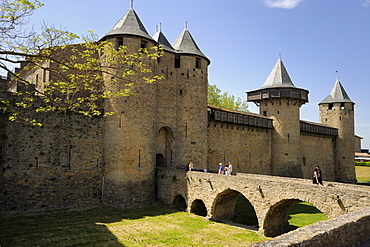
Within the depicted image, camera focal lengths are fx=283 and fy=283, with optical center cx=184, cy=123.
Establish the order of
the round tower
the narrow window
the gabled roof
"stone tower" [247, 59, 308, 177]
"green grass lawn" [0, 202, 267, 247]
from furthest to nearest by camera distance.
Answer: "stone tower" [247, 59, 308, 177], the narrow window, the gabled roof, the round tower, "green grass lawn" [0, 202, 267, 247]

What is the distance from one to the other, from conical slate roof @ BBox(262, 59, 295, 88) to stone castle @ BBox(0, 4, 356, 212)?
11cm

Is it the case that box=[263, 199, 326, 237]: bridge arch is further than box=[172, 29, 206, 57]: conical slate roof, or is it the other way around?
box=[172, 29, 206, 57]: conical slate roof

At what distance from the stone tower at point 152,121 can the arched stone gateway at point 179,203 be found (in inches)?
54.6

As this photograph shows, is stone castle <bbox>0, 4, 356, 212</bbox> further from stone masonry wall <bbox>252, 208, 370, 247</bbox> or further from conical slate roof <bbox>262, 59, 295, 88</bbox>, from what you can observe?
stone masonry wall <bbox>252, 208, 370, 247</bbox>

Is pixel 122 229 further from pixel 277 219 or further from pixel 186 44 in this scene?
pixel 186 44

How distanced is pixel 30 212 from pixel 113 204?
4036mm

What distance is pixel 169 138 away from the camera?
19438 mm

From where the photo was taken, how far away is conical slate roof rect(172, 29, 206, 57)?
65.9 feet

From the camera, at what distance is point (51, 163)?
1460 cm

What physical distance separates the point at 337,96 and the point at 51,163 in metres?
31.7

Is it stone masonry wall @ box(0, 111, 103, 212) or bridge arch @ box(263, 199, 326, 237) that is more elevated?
stone masonry wall @ box(0, 111, 103, 212)

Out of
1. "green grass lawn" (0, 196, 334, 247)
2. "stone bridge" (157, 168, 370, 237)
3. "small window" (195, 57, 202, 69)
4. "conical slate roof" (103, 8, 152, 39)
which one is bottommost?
"green grass lawn" (0, 196, 334, 247)

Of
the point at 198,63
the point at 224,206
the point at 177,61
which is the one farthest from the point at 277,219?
the point at 177,61

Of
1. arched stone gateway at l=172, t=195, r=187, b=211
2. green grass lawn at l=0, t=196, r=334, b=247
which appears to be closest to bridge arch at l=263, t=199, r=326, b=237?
Answer: green grass lawn at l=0, t=196, r=334, b=247
